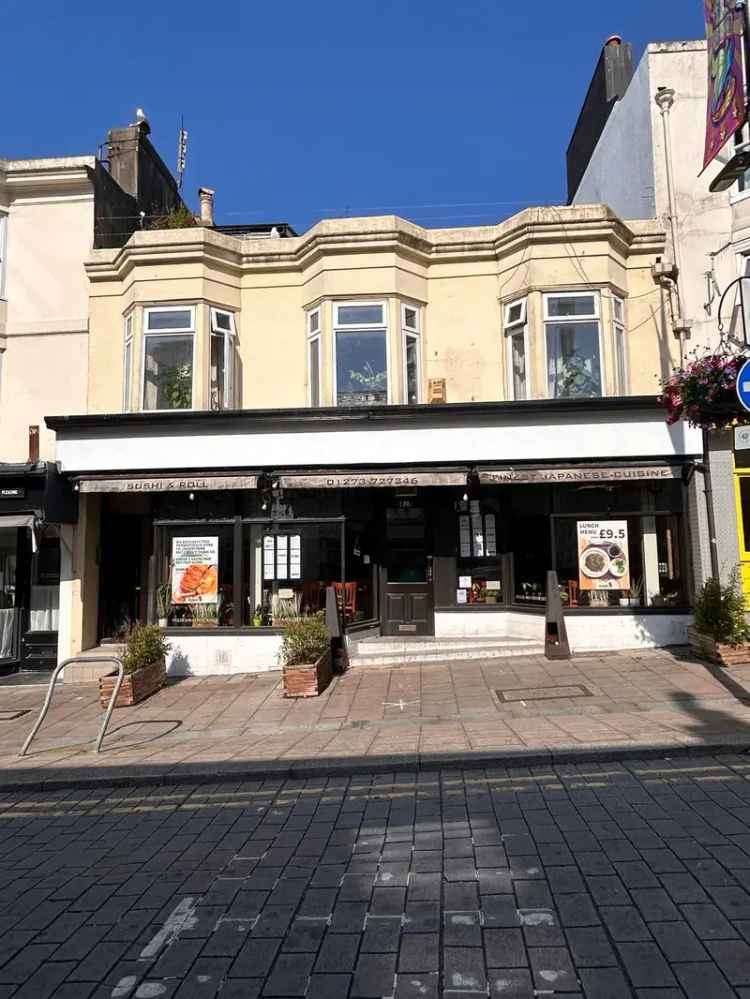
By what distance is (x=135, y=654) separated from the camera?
955 centimetres

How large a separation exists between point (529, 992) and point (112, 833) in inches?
134

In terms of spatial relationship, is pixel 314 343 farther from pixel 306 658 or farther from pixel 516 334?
pixel 306 658

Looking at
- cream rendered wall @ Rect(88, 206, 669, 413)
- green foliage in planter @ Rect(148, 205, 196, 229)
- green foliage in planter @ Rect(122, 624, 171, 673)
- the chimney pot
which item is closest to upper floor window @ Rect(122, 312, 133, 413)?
cream rendered wall @ Rect(88, 206, 669, 413)

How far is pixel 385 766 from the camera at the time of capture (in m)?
5.86

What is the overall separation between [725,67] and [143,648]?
1061 cm

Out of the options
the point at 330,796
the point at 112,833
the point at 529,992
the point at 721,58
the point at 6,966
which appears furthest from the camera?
the point at 721,58

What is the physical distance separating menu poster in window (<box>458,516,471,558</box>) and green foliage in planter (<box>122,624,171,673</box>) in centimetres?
537

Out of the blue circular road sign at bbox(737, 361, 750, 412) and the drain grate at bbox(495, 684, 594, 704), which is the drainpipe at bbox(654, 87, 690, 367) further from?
the drain grate at bbox(495, 684, 594, 704)

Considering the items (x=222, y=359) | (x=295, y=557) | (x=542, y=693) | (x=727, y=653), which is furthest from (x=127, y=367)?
(x=727, y=653)

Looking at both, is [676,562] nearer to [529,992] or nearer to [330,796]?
[330,796]

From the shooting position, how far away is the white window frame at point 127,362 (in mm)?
11852

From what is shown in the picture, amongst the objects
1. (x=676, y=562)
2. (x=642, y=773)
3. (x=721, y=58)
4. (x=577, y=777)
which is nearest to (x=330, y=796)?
(x=577, y=777)

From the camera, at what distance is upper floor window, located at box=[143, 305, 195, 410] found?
11.7m

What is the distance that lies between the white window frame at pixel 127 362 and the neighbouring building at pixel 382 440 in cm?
8
